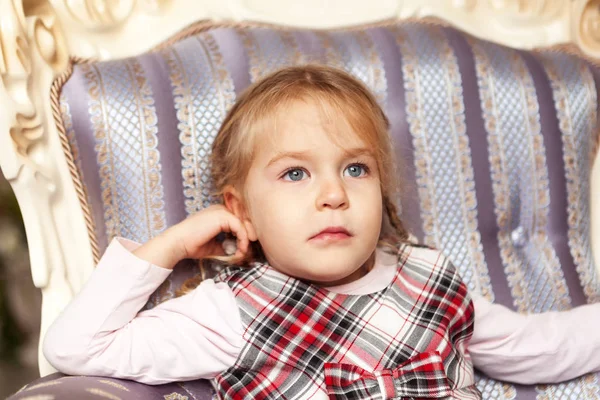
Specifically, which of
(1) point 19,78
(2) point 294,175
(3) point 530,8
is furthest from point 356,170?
(3) point 530,8

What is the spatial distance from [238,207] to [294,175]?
0.15 m

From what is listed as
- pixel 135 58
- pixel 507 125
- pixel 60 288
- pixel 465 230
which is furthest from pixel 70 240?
pixel 507 125

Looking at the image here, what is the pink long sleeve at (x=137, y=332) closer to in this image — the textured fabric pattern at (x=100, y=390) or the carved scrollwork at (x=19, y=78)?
the textured fabric pattern at (x=100, y=390)

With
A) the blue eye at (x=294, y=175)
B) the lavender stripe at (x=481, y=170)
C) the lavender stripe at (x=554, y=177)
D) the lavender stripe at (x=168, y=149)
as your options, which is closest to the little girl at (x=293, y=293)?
the blue eye at (x=294, y=175)

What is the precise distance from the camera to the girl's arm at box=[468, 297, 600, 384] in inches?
45.6

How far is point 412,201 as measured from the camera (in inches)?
52.4

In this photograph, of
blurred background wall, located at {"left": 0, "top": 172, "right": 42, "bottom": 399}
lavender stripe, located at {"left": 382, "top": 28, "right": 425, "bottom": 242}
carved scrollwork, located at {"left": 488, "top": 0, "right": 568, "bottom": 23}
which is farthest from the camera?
blurred background wall, located at {"left": 0, "top": 172, "right": 42, "bottom": 399}

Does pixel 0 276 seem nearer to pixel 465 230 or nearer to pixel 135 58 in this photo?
pixel 135 58

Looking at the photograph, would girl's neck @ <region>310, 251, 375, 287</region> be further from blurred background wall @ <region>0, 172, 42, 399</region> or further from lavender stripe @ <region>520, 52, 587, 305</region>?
blurred background wall @ <region>0, 172, 42, 399</region>

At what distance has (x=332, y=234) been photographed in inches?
38.9

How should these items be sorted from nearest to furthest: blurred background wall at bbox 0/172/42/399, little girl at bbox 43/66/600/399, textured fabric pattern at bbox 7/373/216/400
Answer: textured fabric pattern at bbox 7/373/216/400 → little girl at bbox 43/66/600/399 → blurred background wall at bbox 0/172/42/399

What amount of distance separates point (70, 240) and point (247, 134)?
39 centimetres

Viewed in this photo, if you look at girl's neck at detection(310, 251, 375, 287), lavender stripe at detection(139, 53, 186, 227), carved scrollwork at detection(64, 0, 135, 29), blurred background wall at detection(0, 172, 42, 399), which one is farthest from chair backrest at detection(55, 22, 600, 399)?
blurred background wall at detection(0, 172, 42, 399)

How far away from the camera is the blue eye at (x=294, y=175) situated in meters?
1.03
